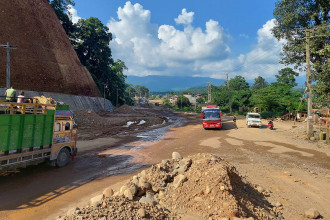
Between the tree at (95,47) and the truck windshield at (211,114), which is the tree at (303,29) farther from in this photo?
the tree at (95,47)

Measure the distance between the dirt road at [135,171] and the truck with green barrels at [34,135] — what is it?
84cm

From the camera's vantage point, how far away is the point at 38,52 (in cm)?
3734

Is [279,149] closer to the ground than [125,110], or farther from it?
closer to the ground

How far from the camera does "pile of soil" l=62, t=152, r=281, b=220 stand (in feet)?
16.3

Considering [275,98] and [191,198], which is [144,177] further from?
[275,98]

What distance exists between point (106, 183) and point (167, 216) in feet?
13.6

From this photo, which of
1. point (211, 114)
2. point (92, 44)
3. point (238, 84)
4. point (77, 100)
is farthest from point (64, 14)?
point (238, 84)

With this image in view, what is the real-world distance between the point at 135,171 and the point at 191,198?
4.99 m

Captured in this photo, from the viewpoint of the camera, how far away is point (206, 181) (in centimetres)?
593

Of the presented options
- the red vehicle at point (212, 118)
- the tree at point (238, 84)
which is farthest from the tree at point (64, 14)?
the tree at point (238, 84)

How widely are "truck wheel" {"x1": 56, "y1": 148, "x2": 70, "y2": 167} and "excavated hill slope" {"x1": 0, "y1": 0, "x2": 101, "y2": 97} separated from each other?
25.1 m

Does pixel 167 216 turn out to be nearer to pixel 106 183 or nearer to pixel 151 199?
pixel 151 199

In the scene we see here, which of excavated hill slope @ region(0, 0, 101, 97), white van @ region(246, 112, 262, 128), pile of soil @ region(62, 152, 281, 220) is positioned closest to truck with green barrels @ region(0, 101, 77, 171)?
pile of soil @ region(62, 152, 281, 220)

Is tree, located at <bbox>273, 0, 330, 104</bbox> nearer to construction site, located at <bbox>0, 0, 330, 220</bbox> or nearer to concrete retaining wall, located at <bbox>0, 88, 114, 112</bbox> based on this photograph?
construction site, located at <bbox>0, 0, 330, 220</bbox>
